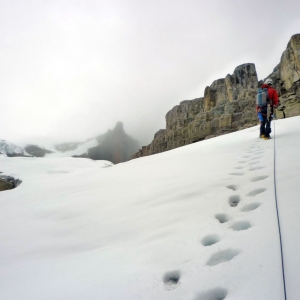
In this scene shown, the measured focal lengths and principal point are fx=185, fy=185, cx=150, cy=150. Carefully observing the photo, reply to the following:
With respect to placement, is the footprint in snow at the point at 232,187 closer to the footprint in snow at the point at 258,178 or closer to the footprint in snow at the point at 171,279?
the footprint in snow at the point at 258,178

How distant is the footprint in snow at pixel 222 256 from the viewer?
117cm

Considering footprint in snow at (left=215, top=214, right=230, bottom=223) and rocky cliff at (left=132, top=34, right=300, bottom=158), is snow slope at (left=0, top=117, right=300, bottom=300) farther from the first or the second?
rocky cliff at (left=132, top=34, right=300, bottom=158)

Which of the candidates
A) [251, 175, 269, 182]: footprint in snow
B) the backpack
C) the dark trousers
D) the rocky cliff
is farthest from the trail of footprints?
the rocky cliff

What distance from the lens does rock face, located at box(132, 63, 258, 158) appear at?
39.1 m

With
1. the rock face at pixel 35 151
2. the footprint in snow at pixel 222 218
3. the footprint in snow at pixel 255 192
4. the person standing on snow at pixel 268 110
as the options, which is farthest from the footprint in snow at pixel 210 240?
the rock face at pixel 35 151

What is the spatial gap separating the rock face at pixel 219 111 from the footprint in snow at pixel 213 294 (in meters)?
36.2

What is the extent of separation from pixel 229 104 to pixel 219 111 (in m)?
2.69

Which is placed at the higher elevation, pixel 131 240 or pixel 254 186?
pixel 254 186

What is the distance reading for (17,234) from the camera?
2.23 meters

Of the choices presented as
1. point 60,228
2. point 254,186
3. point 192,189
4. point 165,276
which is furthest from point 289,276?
point 60,228

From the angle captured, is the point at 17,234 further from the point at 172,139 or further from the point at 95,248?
the point at 172,139

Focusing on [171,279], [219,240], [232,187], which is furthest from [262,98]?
[171,279]

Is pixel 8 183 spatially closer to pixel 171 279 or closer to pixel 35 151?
pixel 171 279

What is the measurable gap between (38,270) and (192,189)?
71.3 inches
